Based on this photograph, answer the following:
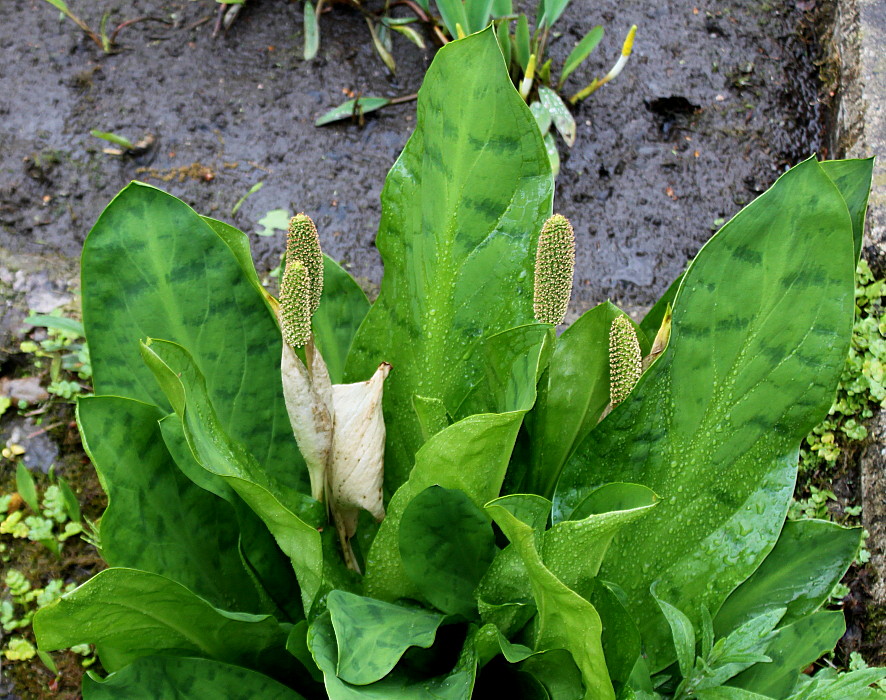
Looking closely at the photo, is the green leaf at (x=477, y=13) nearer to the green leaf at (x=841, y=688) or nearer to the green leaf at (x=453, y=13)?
the green leaf at (x=453, y=13)

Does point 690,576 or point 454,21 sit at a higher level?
point 454,21

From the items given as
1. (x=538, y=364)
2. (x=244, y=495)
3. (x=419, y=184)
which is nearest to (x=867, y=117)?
(x=419, y=184)

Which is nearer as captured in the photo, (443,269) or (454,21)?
(443,269)

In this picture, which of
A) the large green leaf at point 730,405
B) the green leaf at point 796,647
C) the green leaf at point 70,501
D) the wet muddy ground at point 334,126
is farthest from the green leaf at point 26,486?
the green leaf at point 796,647

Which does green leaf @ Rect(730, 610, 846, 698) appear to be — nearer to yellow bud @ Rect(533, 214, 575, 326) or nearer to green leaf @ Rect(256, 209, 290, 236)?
yellow bud @ Rect(533, 214, 575, 326)

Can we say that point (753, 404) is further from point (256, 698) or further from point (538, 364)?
point (256, 698)

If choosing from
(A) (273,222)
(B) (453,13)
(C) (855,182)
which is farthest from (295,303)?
(B) (453,13)

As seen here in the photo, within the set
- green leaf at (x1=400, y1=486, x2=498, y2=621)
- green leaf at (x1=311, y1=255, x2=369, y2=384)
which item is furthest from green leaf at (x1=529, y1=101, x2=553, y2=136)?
green leaf at (x1=400, y1=486, x2=498, y2=621)
